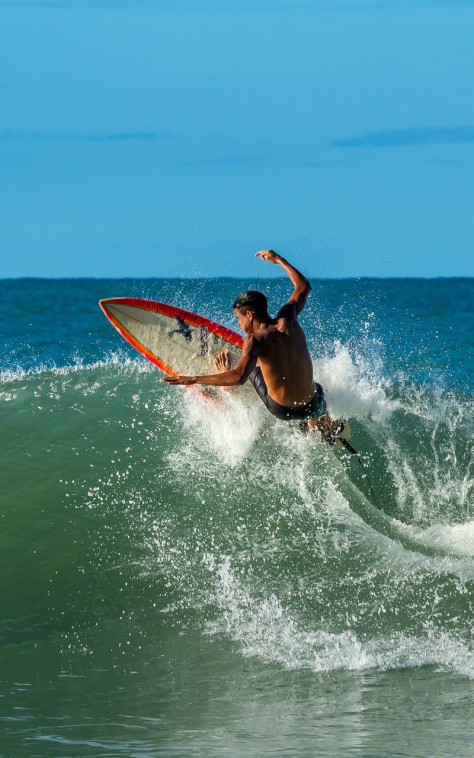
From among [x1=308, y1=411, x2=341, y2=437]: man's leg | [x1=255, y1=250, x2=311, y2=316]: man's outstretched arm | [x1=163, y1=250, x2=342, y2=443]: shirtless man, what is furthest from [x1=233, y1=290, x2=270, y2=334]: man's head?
[x1=308, y1=411, x2=341, y2=437]: man's leg

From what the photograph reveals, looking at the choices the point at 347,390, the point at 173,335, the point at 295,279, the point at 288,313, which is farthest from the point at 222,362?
the point at 288,313

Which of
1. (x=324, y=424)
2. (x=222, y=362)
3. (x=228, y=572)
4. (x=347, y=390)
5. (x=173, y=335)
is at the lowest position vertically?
(x=228, y=572)

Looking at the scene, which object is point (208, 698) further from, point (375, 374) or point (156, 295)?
point (156, 295)

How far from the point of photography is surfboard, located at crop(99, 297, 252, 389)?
305 inches

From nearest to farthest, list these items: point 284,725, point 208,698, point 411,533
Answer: point 284,725 < point 208,698 < point 411,533

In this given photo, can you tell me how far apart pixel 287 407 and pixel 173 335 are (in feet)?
6.27

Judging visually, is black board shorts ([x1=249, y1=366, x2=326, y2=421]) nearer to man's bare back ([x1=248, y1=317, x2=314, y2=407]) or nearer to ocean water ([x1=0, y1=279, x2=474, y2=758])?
man's bare back ([x1=248, y1=317, x2=314, y2=407])

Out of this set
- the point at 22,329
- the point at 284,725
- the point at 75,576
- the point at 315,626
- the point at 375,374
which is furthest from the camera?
the point at 22,329

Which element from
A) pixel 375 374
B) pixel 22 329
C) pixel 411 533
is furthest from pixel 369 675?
pixel 22 329

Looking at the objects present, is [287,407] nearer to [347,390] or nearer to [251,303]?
[251,303]

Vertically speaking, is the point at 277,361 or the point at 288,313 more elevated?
the point at 288,313

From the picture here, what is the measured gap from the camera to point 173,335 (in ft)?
26.0

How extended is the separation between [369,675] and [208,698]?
0.82 metres

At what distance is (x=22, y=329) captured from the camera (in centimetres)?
2755
